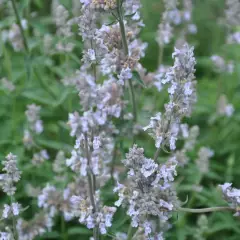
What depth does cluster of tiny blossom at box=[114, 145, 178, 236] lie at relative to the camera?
2830 mm

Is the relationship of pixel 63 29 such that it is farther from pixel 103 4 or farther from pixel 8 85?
pixel 103 4

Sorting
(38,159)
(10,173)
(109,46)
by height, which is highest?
(109,46)

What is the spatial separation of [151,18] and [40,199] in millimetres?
3928

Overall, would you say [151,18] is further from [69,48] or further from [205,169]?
[205,169]

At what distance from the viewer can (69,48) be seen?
14.8 feet

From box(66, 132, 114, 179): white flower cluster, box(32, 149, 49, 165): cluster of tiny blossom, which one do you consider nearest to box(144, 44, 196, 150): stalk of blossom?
box(66, 132, 114, 179): white flower cluster

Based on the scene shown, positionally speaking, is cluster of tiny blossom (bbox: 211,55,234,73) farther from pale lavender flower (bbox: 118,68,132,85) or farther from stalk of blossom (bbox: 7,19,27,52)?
pale lavender flower (bbox: 118,68,132,85)

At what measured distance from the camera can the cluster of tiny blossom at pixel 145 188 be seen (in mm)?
2830

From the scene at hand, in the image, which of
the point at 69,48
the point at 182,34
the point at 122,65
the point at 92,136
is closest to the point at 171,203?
the point at 92,136

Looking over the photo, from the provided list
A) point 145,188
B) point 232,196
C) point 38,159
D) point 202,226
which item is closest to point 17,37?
point 38,159

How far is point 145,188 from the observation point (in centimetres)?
292

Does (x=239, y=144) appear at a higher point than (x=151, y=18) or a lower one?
lower

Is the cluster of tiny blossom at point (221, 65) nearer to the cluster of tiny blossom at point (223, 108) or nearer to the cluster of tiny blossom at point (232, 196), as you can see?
the cluster of tiny blossom at point (223, 108)

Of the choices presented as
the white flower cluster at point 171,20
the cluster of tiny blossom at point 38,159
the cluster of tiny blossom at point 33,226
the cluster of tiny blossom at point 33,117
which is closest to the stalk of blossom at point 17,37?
the cluster of tiny blossom at point 33,117
